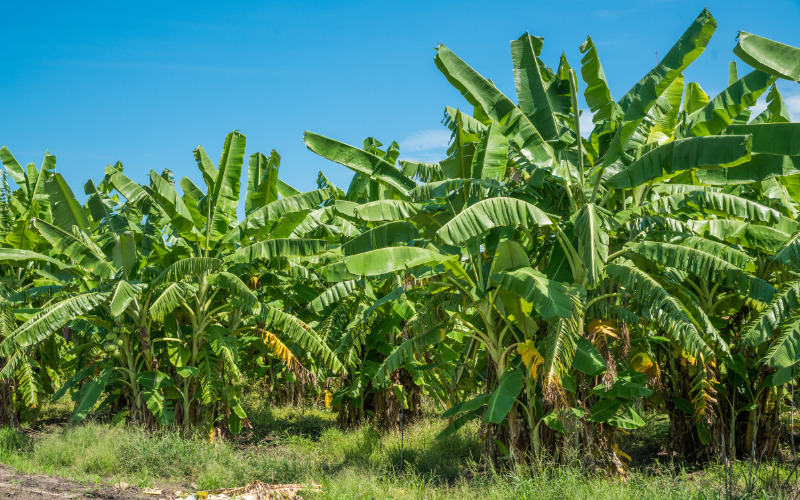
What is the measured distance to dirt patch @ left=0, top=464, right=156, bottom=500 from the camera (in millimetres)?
8141

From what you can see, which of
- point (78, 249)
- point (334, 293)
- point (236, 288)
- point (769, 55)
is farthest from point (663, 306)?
point (78, 249)

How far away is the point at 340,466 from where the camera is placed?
10.3 metres

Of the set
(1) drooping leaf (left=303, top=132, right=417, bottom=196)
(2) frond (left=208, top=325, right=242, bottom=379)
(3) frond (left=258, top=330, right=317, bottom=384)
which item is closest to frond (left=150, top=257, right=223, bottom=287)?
(2) frond (left=208, top=325, right=242, bottom=379)

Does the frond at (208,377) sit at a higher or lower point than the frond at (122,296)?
lower

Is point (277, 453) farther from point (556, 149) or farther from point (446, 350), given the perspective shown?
point (556, 149)

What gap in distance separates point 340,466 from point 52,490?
13.5 ft

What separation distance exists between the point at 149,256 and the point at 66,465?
3918 millimetres

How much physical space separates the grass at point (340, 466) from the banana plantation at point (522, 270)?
0.62 meters

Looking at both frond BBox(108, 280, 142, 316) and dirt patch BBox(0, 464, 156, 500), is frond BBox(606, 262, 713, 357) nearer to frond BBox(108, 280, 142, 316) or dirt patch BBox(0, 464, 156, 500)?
dirt patch BBox(0, 464, 156, 500)

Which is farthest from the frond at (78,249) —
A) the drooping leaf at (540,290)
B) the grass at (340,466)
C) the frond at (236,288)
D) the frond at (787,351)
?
the frond at (787,351)

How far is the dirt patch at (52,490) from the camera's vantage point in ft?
26.7

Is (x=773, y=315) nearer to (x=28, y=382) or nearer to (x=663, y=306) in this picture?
(x=663, y=306)

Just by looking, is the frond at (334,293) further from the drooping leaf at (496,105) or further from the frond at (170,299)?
the drooping leaf at (496,105)

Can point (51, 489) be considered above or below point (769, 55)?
below
